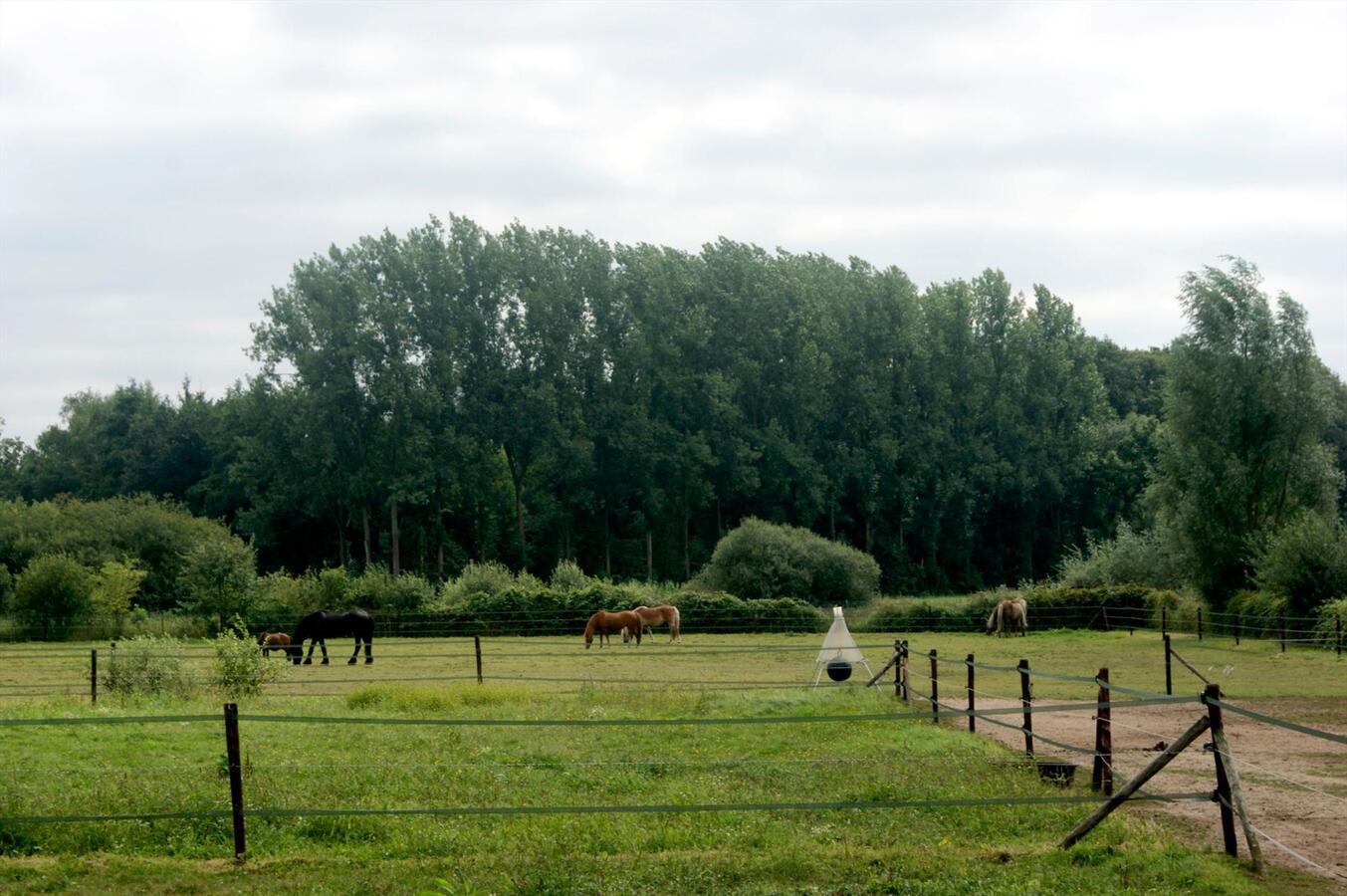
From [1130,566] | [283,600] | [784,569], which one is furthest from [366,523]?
[1130,566]

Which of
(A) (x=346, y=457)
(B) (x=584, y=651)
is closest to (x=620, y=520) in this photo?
(A) (x=346, y=457)

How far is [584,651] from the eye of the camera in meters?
31.0

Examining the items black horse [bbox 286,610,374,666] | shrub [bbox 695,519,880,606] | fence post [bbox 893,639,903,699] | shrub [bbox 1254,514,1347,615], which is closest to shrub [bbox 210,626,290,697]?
fence post [bbox 893,639,903,699]

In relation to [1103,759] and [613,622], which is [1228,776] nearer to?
[1103,759]

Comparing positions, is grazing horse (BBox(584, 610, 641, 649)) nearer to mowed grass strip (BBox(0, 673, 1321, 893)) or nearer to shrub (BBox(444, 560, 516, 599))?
shrub (BBox(444, 560, 516, 599))

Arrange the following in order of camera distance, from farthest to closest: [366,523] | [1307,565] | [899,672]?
[366,523]
[1307,565]
[899,672]

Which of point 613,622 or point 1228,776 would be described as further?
point 613,622

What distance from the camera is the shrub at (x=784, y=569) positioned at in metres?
45.0

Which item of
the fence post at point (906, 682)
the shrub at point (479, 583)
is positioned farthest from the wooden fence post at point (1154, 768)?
the shrub at point (479, 583)

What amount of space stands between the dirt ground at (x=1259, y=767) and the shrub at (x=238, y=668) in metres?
9.72

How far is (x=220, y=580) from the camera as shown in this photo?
127ft

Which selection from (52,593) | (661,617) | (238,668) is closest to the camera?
(238,668)

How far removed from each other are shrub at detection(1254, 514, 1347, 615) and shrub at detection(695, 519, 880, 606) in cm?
1586

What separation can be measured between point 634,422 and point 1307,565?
29.9 metres
